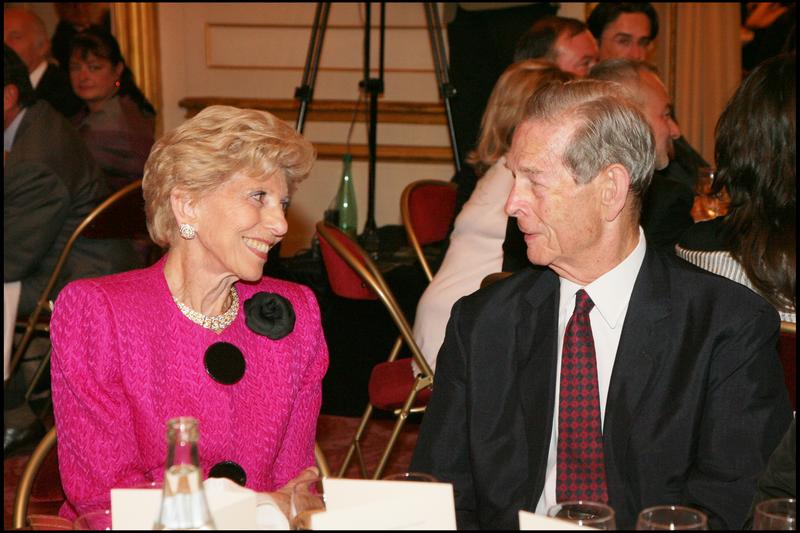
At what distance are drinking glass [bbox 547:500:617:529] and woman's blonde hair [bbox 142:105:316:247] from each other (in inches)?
41.2

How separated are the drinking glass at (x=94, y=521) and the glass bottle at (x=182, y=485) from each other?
0.17m

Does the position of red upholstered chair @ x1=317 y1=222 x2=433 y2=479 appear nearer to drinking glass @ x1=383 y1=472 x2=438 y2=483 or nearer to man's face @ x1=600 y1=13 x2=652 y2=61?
drinking glass @ x1=383 y1=472 x2=438 y2=483

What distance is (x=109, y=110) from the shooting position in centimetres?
506

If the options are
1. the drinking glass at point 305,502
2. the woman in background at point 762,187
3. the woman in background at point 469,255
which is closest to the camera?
the drinking glass at point 305,502

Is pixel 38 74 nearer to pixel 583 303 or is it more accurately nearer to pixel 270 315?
pixel 270 315

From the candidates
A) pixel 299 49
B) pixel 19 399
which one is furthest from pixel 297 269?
pixel 299 49

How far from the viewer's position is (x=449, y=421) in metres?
1.91

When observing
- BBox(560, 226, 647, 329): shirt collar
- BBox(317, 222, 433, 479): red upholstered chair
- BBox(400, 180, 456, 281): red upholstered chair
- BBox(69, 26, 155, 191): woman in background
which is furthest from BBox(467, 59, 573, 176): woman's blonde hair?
BBox(69, 26, 155, 191): woman in background

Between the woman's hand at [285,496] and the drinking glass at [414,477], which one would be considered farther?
the woman's hand at [285,496]

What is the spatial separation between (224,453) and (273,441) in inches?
4.2

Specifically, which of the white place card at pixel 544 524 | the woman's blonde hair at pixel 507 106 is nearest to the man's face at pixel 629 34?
the woman's blonde hair at pixel 507 106

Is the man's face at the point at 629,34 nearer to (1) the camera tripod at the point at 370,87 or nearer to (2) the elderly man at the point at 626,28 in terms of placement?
(2) the elderly man at the point at 626,28

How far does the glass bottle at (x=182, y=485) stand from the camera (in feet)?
3.81

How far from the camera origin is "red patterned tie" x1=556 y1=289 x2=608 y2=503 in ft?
6.09
